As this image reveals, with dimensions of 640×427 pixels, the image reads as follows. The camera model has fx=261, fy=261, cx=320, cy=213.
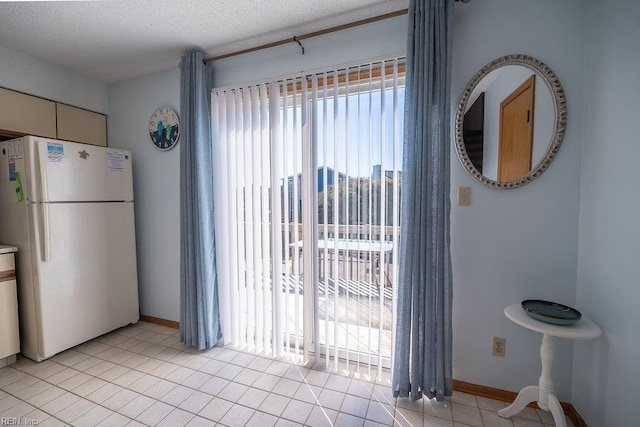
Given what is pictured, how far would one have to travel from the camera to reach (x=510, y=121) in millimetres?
1524

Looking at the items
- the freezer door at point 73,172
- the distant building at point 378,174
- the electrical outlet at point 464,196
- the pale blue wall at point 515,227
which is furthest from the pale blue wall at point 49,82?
the electrical outlet at point 464,196

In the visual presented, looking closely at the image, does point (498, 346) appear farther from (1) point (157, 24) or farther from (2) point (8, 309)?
(2) point (8, 309)

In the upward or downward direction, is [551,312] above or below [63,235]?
below

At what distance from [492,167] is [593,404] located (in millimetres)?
1311

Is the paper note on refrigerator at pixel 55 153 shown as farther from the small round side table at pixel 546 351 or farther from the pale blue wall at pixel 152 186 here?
the small round side table at pixel 546 351

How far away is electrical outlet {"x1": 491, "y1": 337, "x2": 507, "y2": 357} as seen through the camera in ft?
5.22

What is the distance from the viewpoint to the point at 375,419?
1.49 meters

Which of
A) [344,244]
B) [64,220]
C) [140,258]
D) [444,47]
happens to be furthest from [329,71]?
[140,258]

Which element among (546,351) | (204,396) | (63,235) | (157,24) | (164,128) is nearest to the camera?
(546,351)

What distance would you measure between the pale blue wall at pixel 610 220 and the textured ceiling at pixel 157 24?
1084 mm

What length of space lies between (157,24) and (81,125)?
1.52 meters

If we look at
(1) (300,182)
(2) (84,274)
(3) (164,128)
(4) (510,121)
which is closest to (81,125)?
(3) (164,128)

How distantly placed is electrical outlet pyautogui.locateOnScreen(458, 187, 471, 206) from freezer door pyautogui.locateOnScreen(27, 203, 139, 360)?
2.86 metres

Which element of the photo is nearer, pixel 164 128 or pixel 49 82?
pixel 49 82
